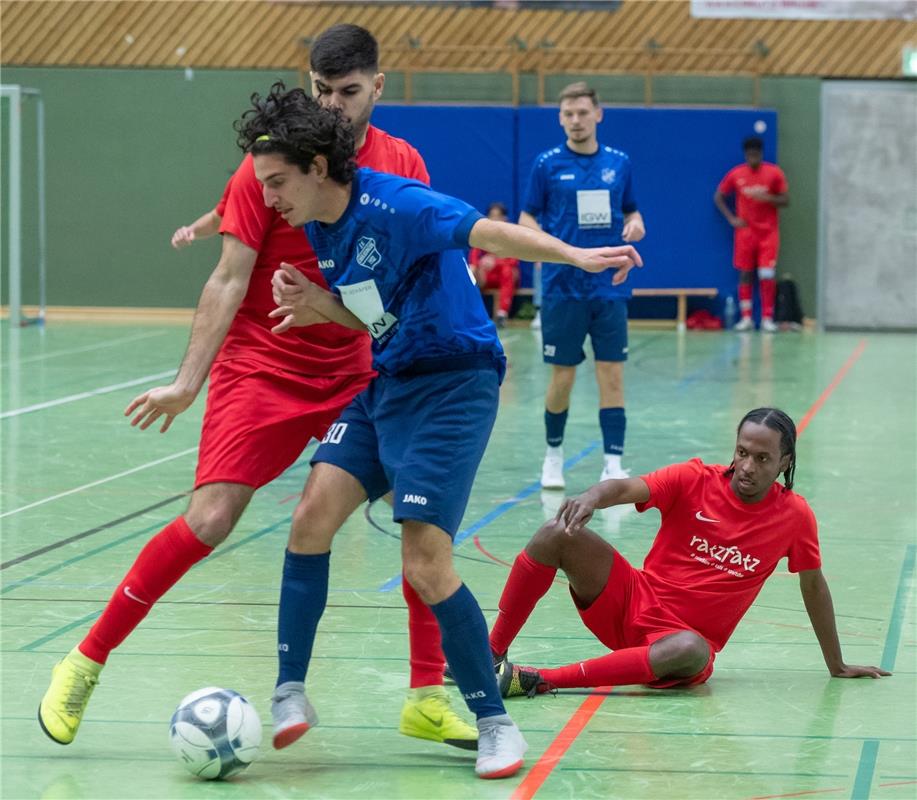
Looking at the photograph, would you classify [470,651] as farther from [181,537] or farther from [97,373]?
[97,373]

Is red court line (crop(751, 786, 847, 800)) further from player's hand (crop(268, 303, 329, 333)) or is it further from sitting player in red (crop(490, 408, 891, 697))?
player's hand (crop(268, 303, 329, 333))

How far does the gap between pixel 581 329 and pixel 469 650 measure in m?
5.03

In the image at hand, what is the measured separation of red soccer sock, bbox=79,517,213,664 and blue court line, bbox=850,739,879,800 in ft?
6.22

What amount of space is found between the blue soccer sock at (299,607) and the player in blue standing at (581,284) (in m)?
4.54

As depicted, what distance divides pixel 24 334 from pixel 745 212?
919 centimetres

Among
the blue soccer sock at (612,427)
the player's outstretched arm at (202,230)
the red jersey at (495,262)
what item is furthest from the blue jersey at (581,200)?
the red jersey at (495,262)

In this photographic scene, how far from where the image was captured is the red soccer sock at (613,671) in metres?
4.76

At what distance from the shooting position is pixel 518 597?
4.92 m

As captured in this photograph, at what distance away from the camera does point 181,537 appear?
431 centimetres

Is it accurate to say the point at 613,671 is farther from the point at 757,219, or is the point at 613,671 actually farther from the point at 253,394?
the point at 757,219

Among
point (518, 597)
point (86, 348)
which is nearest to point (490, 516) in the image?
point (518, 597)

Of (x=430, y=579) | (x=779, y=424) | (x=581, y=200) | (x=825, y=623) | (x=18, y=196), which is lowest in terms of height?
(x=825, y=623)

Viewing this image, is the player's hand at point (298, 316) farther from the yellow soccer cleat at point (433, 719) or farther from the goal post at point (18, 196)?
the goal post at point (18, 196)

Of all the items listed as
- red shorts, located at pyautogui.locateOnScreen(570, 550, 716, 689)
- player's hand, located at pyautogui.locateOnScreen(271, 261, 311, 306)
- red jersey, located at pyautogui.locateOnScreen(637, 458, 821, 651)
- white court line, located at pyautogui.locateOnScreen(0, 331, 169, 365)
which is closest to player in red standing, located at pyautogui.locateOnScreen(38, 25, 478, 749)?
player's hand, located at pyautogui.locateOnScreen(271, 261, 311, 306)
